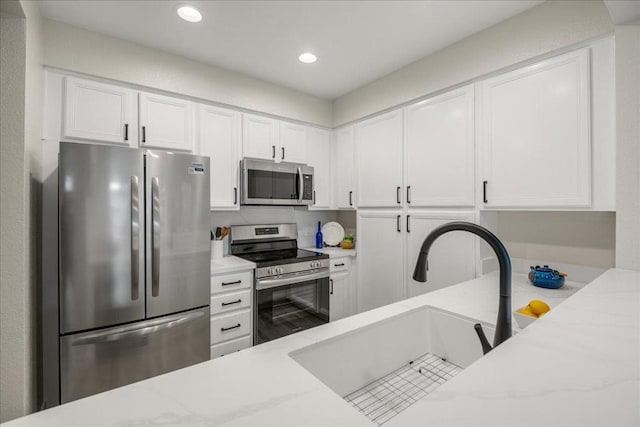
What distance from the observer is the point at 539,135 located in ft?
5.78

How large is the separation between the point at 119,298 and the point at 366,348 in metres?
1.55

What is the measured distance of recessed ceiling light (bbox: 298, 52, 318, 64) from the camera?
233 centimetres

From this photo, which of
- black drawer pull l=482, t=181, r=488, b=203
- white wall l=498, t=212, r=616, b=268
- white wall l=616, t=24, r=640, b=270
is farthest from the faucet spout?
white wall l=498, t=212, r=616, b=268

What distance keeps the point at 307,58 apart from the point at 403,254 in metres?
1.84

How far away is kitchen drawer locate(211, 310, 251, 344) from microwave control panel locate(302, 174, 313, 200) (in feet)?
4.11

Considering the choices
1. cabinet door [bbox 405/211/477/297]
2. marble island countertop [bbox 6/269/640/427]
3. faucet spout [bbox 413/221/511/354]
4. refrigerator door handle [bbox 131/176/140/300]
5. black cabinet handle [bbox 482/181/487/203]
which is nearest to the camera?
marble island countertop [bbox 6/269/640/427]

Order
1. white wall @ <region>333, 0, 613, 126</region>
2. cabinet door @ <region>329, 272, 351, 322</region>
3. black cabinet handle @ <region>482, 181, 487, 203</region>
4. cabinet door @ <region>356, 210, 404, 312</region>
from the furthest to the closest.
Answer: cabinet door @ <region>329, 272, 351, 322</region> < cabinet door @ <region>356, 210, 404, 312</region> < black cabinet handle @ <region>482, 181, 487, 203</region> < white wall @ <region>333, 0, 613, 126</region>

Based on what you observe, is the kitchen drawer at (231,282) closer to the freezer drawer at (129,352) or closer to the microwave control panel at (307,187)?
the freezer drawer at (129,352)

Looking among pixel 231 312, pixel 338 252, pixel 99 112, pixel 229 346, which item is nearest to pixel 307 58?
pixel 99 112

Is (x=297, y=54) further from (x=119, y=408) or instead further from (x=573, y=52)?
(x=119, y=408)

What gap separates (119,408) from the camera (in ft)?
1.85

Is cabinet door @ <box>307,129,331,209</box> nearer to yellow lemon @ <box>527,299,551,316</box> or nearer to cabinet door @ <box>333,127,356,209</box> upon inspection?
cabinet door @ <box>333,127,356,209</box>

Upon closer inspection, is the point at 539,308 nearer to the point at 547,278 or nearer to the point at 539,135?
the point at 547,278

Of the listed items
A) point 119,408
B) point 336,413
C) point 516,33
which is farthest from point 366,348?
point 516,33
